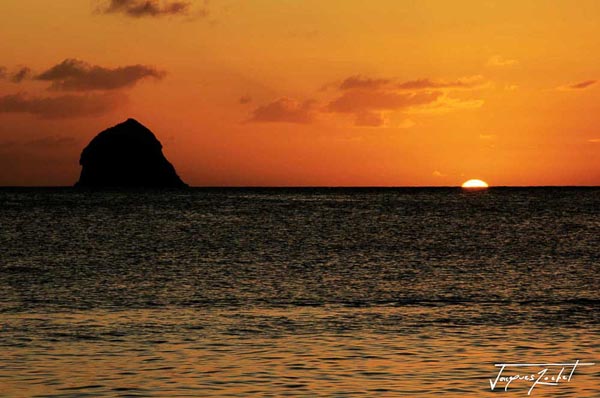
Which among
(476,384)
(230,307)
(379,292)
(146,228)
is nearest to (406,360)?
(476,384)

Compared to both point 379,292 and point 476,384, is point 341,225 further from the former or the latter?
point 476,384

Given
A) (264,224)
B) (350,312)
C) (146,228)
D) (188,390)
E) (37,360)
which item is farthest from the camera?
(264,224)

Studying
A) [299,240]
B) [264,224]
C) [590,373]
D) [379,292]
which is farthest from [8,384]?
[264,224]

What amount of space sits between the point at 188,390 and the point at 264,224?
10085 cm

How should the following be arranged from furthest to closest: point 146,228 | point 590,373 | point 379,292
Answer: point 146,228 < point 379,292 < point 590,373

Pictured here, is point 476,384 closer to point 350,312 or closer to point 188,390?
point 188,390

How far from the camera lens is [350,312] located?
3672 cm

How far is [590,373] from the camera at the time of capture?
23.8m

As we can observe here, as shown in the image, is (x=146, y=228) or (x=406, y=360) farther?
(x=146, y=228)

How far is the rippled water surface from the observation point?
910 inches

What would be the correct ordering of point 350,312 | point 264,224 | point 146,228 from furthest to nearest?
point 264,224
point 146,228
point 350,312

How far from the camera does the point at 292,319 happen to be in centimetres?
3419

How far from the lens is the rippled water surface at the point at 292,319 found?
23109 mm

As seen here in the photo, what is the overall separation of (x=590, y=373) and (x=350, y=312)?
13919 millimetres
